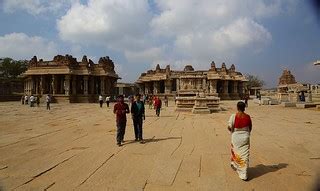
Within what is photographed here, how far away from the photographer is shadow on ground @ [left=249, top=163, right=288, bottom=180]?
5.42 m

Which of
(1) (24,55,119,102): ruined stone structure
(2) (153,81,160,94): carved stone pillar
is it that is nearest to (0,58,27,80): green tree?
(1) (24,55,119,102): ruined stone structure

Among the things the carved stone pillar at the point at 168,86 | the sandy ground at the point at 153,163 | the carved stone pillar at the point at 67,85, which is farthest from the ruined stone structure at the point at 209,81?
the sandy ground at the point at 153,163

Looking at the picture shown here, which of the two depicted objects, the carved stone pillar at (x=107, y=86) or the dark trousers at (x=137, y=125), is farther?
the carved stone pillar at (x=107, y=86)

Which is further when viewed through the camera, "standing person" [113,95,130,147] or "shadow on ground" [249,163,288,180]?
"standing person" [113,95,130,147]

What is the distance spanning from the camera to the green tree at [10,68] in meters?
57.3

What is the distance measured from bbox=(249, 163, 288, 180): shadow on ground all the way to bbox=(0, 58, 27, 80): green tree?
2347 inches

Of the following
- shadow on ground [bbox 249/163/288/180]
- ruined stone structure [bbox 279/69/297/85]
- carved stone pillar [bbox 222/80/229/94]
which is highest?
ruined stone structure [bbox 279/69/297/85]

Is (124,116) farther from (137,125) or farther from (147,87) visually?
(147,87)

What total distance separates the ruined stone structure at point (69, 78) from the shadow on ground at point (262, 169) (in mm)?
34481

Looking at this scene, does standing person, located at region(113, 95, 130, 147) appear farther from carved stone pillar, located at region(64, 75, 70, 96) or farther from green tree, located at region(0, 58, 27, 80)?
green tree, located at region(0, 58, 27, 80)

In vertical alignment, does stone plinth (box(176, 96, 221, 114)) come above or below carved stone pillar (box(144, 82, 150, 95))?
below

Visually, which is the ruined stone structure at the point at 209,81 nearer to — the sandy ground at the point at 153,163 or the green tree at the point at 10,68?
the green tree at the point at 10,68

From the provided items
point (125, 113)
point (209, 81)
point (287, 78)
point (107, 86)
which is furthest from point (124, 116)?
point (287, 78)

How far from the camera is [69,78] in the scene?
38344 millimetres
